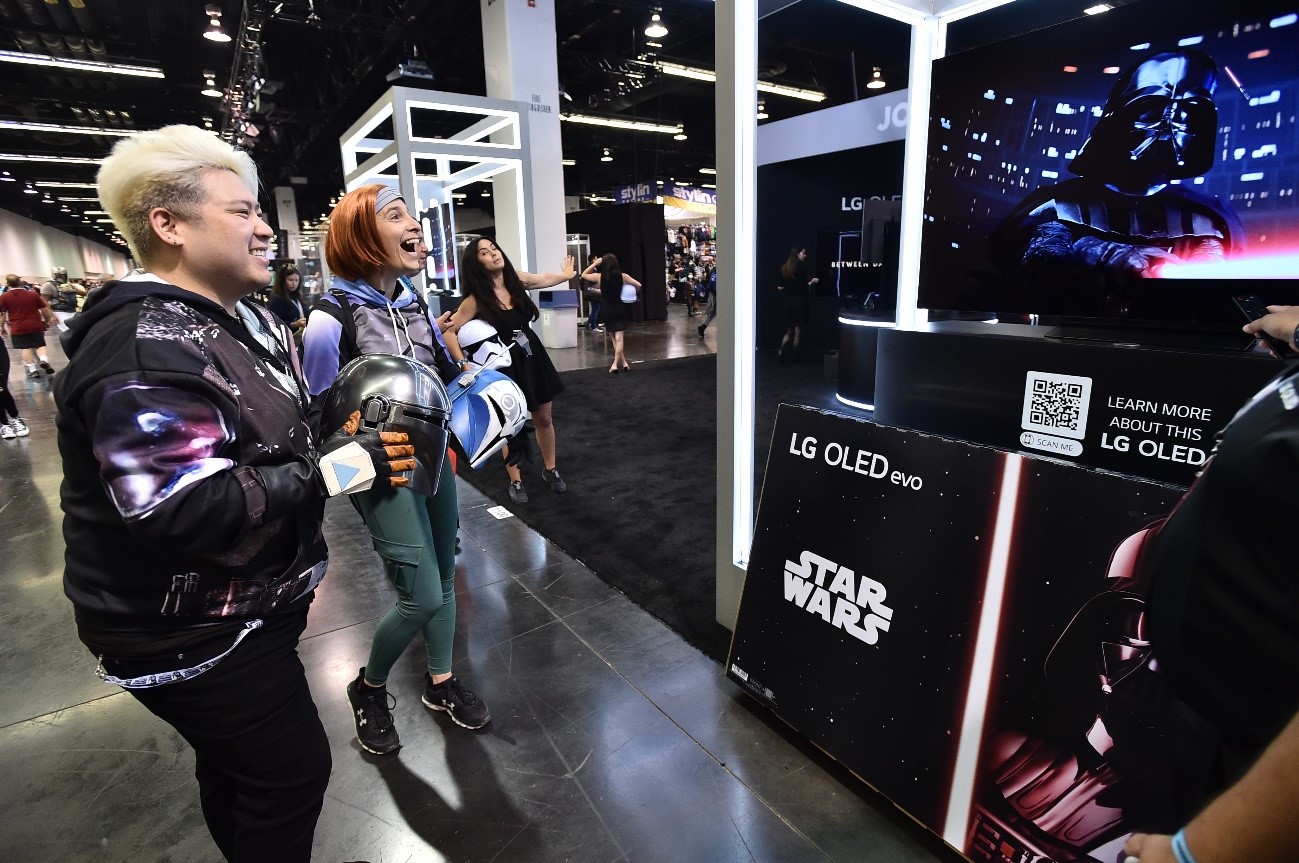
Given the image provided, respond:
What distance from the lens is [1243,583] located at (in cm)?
56

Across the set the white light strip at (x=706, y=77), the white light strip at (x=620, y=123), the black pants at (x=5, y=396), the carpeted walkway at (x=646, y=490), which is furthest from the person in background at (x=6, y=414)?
the white light strip at (x=620, y=123)

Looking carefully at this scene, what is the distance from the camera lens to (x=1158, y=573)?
2.25 ft

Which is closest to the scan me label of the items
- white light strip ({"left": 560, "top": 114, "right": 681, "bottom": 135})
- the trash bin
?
the trash bin

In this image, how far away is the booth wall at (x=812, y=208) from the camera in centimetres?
895

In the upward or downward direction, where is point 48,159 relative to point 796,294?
upward

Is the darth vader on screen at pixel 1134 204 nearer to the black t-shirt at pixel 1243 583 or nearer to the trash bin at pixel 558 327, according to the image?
the black t-shirt at pixel 1243 583

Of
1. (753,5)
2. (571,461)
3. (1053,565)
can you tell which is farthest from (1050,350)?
(571,461)

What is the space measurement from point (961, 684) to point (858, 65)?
5389mm

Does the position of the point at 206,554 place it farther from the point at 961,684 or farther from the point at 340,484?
the point at 961,684

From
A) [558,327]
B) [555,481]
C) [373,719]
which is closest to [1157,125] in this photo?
[373,719]

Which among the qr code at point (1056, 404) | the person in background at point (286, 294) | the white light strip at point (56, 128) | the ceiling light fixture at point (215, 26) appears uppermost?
the ceiling light fixture at point (215, 26)

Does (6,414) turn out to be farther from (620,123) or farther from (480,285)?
(620,123)

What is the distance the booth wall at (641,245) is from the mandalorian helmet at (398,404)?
1563 cm

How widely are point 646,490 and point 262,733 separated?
10.7ft
